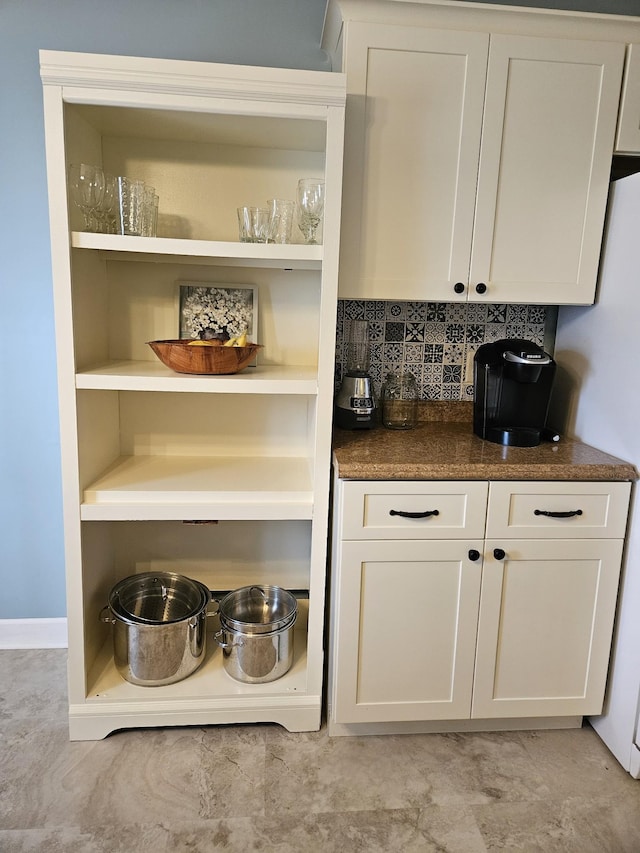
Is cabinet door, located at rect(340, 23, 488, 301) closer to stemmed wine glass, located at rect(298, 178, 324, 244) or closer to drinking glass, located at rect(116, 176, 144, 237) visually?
stemmed wine glass, located at rect(298, 178, 324, 244)

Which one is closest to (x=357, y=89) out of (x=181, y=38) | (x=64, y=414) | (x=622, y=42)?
(x=181, y=38)

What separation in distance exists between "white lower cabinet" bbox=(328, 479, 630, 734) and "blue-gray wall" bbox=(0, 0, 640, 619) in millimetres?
1244

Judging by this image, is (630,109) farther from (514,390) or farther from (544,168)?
(514,390)

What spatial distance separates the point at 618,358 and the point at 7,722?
233 centimetres

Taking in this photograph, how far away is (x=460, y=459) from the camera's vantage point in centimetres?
177

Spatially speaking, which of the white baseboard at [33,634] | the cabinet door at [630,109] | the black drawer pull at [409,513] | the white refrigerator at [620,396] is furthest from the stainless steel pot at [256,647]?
the cabinet door at [630,109]

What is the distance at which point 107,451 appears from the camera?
2033 mm

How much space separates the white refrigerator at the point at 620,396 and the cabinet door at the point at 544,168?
0.08 meters

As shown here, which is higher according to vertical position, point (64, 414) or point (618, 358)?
point (618, 358)

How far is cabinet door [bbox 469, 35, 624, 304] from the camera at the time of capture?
1.80 m

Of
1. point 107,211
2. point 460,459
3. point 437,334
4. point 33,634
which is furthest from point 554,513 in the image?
point 33,634

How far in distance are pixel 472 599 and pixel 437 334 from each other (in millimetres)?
1005

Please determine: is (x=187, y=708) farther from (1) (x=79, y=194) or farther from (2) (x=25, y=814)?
(1) (x=79, y=194)

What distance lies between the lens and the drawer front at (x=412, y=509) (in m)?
1.71
